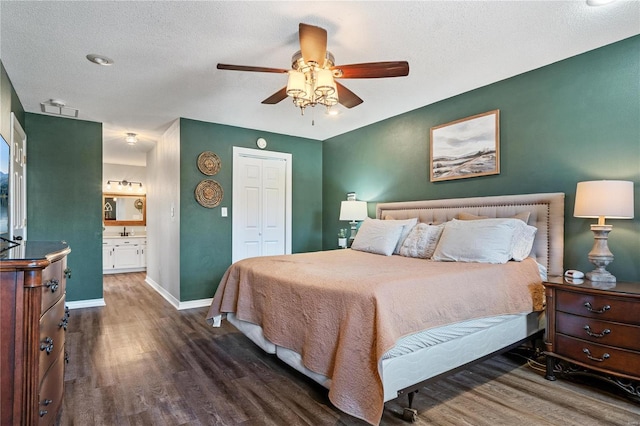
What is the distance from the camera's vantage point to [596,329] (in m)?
2.29

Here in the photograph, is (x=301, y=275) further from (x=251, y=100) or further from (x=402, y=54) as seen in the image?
(x=251, y=100)

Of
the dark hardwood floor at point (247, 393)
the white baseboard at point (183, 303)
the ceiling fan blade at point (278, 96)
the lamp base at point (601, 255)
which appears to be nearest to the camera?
the dark hardwood floor at point (247, 393)

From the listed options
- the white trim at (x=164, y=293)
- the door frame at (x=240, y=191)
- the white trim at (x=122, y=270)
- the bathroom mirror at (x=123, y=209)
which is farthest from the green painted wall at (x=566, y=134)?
the bathroom mirror at (x=123, y=209)

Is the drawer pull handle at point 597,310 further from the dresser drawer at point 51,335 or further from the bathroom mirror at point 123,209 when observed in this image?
the bathroom mirror at point 123,209

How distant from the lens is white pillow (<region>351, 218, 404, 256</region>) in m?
3.57

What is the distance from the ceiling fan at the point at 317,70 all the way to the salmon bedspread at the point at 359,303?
48.1 inches

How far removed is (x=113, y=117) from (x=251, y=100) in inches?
79.5

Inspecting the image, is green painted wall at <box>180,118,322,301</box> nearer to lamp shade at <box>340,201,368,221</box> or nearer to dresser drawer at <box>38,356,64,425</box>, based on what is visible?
lamp shade at <box>340,201,368,221</box>

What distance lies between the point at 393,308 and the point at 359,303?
19 centimetres

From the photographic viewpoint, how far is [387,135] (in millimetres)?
4598

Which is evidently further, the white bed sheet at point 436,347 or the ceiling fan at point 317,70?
the ceiling fan at point 317,70

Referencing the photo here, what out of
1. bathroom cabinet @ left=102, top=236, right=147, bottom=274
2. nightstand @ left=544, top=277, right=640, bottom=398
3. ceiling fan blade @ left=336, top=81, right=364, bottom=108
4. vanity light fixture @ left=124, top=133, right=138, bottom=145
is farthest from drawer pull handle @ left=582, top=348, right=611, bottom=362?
bathroom cabinet @ left=102, top=236, right=147, bottom=274

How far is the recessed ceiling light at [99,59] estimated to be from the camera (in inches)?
108

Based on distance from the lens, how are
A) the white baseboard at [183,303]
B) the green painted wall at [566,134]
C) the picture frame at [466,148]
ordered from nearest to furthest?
the green painted wall at [566,134] < the picture frame at [466,148] < the white baseboard at [183,303]
